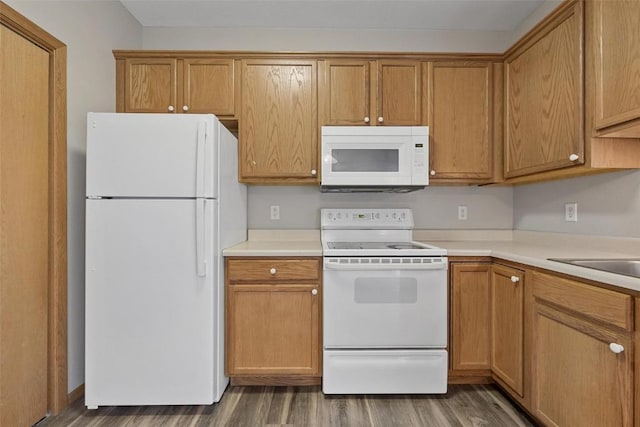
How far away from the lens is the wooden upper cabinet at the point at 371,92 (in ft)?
7.80

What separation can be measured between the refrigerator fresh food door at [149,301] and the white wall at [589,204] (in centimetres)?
218

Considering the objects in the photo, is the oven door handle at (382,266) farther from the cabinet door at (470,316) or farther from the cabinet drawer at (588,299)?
the cabinet drawer at (588,299)

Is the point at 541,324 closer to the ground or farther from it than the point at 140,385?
farther from it

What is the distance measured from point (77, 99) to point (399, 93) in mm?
2018

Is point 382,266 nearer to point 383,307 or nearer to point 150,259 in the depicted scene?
point 383,307

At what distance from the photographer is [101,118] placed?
5.92ft

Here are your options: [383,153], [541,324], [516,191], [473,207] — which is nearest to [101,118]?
[383,153]

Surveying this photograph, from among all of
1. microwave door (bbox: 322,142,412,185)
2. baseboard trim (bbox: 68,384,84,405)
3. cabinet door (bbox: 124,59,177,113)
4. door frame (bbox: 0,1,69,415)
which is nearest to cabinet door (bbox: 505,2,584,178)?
microwave door (bbox: 322,142,412,185)

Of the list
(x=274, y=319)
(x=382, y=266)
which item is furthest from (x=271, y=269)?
(x=382, y=266)

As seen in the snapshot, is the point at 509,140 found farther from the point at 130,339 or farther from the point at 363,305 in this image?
the point at 130,339

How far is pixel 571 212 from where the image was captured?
213 centimetres

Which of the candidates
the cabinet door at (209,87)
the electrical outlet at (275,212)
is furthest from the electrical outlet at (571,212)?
the cabinet door at (209,87)

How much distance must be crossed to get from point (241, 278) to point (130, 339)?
0.66m

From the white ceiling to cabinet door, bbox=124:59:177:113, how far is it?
475 mm
